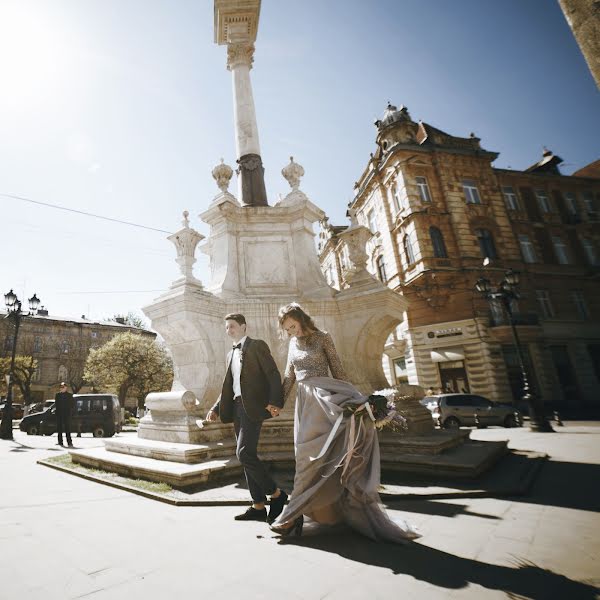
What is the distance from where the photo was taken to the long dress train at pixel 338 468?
2490mm

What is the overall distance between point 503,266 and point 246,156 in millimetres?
20693

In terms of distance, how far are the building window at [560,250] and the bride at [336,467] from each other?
29183 millimetres

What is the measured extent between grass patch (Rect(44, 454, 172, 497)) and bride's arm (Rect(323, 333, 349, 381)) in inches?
88.3

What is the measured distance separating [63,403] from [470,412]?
14215 millimetres

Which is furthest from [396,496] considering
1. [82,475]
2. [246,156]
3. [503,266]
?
[503,266]

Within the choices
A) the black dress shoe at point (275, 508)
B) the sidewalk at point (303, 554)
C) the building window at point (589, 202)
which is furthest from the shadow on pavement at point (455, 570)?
the building window at point (589, 202)

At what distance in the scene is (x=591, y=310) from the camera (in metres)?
24.0

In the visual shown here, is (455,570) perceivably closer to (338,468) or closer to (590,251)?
(338,468)

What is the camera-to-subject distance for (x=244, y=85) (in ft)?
28.3

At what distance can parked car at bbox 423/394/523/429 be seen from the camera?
12.9m

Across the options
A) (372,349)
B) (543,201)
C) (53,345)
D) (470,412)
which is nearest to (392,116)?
(543,201)

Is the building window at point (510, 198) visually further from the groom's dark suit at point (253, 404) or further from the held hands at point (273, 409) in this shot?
the held hands at point (273, 409)

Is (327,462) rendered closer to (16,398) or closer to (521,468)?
(521,468)

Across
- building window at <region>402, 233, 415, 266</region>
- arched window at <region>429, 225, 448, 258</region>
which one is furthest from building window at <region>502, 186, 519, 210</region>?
building window at <region>402, 233, 415, 266</region>
